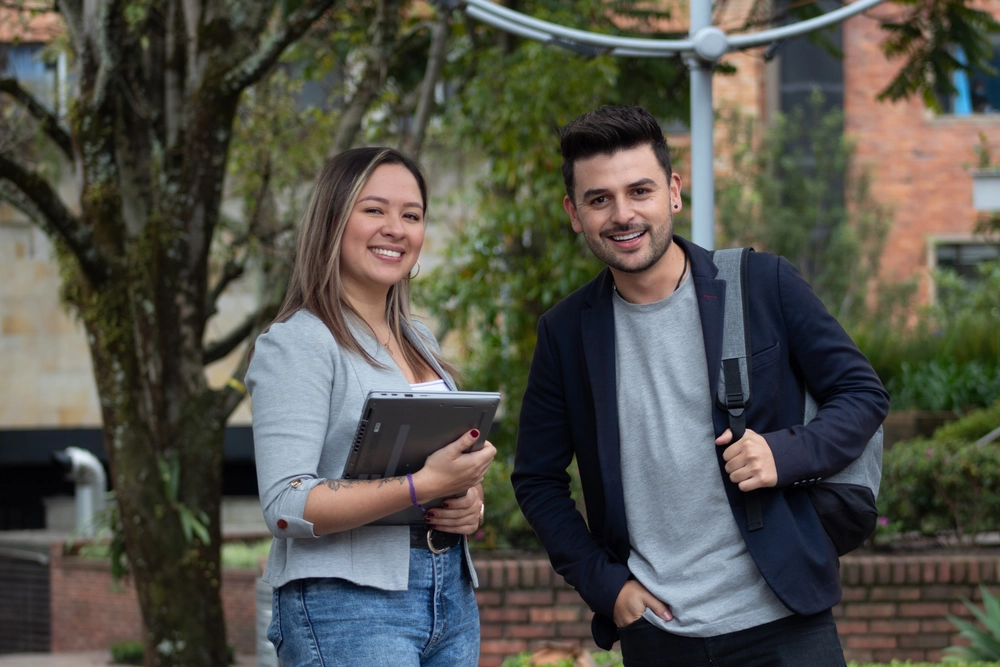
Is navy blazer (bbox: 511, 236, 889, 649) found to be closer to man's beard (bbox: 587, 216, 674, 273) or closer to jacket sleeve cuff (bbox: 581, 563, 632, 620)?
jacket sleeve cuff (bbox: 581, 563, 632, 620)

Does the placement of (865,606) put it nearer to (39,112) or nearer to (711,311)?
(711,311)

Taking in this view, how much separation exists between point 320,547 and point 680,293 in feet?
3.58

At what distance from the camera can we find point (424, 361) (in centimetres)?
288

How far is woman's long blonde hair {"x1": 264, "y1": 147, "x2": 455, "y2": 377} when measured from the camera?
2641 mm

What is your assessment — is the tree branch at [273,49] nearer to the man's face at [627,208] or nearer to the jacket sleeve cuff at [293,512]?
the man's face at [627,208]

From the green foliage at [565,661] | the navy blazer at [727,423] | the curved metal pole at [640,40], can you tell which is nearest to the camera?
the navy blazer at [727,423]

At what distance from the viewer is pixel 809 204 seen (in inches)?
801

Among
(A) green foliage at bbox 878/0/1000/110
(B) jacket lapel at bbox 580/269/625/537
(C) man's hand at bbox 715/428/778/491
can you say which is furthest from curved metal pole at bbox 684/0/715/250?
(C) man's hand at bbox 715/428/778/491

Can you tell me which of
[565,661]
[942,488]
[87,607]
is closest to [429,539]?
[565,661]

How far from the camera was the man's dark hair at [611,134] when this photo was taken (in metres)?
2.80

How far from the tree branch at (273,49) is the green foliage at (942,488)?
5147 mm

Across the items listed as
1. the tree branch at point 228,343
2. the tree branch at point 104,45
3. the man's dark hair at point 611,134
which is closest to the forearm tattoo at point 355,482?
the man's dark hair at point 611,134

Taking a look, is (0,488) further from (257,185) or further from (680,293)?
(680,293)

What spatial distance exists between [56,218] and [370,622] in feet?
20.2
